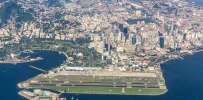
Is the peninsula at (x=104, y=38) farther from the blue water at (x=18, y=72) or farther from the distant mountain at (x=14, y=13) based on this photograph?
the blue water at (x=18, y=72)

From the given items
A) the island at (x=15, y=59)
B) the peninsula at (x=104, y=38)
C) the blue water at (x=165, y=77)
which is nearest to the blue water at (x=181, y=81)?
the blue water at (x=165, y=77)

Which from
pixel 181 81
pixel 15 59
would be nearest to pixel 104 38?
pixel 15 59

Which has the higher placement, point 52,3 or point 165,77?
point 52,3

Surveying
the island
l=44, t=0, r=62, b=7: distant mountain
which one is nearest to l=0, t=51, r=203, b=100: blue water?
the island

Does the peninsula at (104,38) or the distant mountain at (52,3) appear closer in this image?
the peninsula at (104,38)

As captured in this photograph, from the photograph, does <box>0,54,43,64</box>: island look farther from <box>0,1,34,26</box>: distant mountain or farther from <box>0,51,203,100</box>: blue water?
<box>0,1,34,26</box>: distant mountain

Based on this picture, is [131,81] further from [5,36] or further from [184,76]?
[5,36]

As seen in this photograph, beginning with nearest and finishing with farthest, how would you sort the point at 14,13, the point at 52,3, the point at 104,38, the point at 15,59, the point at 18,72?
the point at 18,72 → the point at 15,59 → the point at 104,38 → the point at 14,13 → the point at 52,3

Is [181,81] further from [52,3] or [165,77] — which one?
[52,3]

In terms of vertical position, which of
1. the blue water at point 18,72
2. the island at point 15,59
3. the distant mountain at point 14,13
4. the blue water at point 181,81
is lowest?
the blue water at point 181,81
